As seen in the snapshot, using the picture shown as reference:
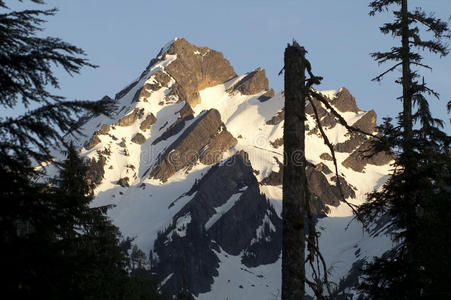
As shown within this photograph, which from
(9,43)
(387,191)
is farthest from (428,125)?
(9,43)

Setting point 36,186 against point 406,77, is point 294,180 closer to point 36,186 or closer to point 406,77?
point 36,186

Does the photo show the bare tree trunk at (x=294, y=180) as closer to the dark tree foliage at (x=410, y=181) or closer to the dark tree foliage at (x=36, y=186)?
the dark tree foliage at (x=36, y=186)

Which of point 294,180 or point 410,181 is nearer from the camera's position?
point 294,180

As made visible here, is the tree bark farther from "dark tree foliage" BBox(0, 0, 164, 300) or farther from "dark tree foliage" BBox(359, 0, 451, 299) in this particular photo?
"dark tree foliage" BBox(0, 0, 164, 300)

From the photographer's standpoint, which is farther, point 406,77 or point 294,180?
point 406,77

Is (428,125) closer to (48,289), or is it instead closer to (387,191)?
(387,191)

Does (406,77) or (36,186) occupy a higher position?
(406,77)

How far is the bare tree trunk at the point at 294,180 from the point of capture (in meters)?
8.88

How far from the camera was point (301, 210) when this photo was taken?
9.05 metres

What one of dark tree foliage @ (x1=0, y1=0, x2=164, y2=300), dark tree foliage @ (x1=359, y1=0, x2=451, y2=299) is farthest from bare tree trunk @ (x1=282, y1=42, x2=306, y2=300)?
dark tree foliage @ (x1=359, y1=0, x2=451, y2=299)

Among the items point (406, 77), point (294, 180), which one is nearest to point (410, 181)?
point (406, 77)

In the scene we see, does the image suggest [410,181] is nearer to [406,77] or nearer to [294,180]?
[406,77]

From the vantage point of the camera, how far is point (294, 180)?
9.09 m

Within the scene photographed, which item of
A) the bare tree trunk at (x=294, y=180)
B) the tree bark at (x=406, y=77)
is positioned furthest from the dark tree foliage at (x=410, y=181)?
the bare tree trunk at (x=294, y=180)
